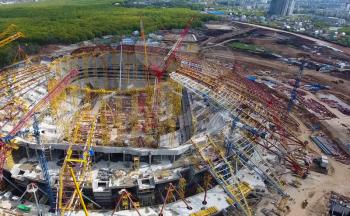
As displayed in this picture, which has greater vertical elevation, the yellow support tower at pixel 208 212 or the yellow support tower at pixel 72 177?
the yellow support tower at pixel 72 177

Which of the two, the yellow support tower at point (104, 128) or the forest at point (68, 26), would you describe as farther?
the forest at point (68, 26)

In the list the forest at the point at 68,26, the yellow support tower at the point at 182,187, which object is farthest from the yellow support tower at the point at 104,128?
the forest at the point at 68,26

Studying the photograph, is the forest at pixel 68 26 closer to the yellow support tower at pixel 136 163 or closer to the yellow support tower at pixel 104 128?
the yellow support tower at pixel 104 128

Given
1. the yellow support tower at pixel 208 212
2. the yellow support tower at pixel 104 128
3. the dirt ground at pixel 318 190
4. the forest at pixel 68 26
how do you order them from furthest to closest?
the forest at pixel 68 26
the yellow support tower at pixel 104 128
the dirt ground at pixel 318 190
the yellow support tower at pixel 208 212

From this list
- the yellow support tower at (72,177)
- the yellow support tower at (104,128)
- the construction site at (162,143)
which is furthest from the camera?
the yellow support tower at (104,128)

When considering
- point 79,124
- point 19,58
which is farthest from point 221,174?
point 19,58

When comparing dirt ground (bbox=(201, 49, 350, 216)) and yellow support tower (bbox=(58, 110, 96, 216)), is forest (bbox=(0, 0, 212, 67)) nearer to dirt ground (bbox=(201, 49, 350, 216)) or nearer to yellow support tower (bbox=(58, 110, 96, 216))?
yellow support tower (bbox=(58, 110, 96, 216))

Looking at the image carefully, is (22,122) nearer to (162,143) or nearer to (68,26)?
(162,143)

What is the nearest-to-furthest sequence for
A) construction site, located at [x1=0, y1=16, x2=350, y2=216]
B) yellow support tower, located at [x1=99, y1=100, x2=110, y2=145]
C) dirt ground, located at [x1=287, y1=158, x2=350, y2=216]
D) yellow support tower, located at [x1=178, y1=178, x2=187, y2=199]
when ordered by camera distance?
construction site, located at [x1=0, y1=16, x2=350, y2=216], yellow support tower, located at [x1=178, y1=178, x2=187, y2=199], dirt ground, located at [x1=287, y1=158, x2=350, y2=216], yellow support tower, located at [x1=99, y1=100, x2=110, y2=145]

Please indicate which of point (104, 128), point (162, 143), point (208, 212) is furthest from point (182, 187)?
point (104, 128)

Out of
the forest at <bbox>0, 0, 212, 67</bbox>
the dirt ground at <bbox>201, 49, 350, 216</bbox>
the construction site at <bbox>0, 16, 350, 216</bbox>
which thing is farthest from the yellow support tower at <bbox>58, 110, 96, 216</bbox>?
the forest at <bbox>0, 0, 212, 67</bbox>
